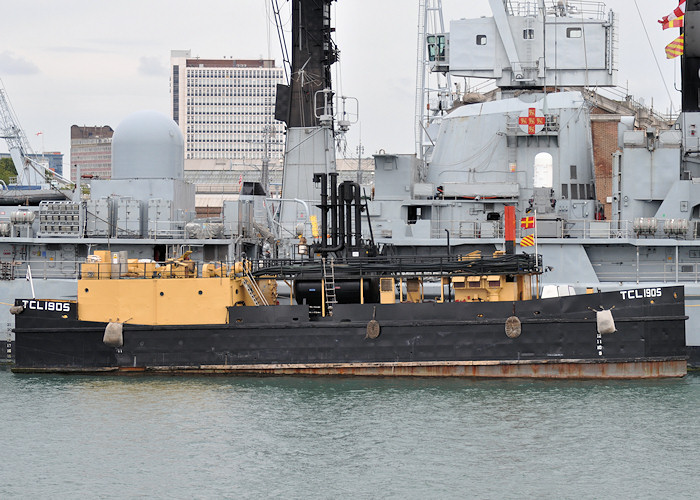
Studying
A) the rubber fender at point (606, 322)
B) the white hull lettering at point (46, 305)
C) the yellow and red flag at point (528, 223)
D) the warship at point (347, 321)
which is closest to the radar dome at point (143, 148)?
the warship at point (347, 321)

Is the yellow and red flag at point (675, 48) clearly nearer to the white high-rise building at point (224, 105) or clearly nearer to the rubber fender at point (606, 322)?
the rubber fender at point (606, 322)

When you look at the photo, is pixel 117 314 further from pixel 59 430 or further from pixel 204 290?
pixel 59 430

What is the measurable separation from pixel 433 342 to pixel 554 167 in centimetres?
1123

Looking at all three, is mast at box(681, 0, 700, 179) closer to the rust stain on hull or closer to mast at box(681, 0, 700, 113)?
mast at box(681, 0, 700, 113)

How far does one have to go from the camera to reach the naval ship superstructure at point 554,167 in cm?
3173

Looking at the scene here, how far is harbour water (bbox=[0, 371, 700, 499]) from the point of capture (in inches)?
714

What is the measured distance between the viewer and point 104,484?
1831 centimetres

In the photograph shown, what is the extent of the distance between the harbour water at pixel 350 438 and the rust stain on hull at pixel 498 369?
0.32 meters

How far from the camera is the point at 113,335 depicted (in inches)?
1091

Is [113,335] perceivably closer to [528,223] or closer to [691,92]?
[528,223]

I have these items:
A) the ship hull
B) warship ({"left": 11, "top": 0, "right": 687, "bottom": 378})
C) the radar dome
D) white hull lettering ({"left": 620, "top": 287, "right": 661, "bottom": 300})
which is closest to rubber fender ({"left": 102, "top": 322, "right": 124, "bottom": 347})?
warship ({"left": 11, "top": 0, "right": 687, "bottom": 378})

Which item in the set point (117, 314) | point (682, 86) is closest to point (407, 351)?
point (117, 314)

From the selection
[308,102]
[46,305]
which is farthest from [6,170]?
[46,305]

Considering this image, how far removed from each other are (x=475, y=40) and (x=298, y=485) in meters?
23.2
